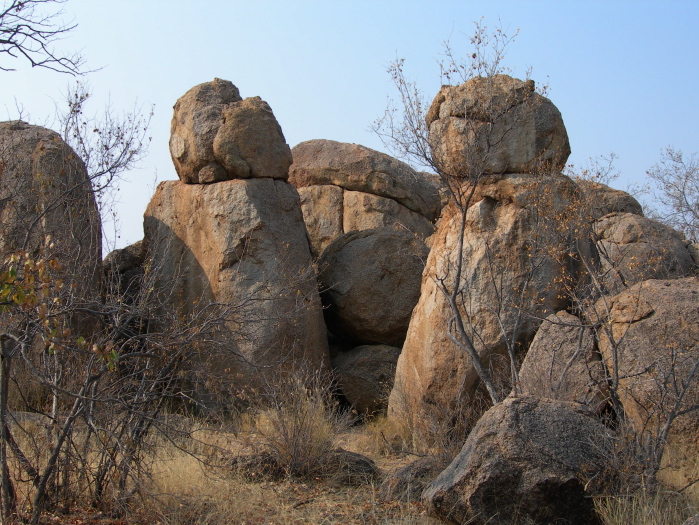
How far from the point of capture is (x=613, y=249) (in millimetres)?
11000

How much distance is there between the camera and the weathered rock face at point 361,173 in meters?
12.9

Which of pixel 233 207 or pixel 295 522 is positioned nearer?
pixel 295 522

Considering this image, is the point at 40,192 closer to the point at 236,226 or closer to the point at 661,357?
the point at 236,226

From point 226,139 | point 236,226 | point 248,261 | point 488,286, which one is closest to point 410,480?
point 488,286

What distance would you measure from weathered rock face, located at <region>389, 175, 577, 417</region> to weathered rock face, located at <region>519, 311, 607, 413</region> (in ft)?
1.45

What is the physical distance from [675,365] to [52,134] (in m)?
7.45

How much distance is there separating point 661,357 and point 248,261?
16.0 ft

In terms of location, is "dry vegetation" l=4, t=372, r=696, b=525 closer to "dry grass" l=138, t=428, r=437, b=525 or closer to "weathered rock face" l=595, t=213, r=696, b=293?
"dry grass" l=138, t=428, r=437, b=525

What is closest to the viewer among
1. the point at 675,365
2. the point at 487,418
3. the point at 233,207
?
the point at 487,418

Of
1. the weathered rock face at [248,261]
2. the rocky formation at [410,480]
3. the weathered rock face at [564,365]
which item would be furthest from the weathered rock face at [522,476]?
the weathered rock face at [248,261]

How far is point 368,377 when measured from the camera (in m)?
9.27

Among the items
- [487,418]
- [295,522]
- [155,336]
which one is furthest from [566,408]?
[155,336]

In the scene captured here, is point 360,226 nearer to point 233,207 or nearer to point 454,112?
point 233,207

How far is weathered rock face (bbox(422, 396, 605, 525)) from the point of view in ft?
→ 15.1
